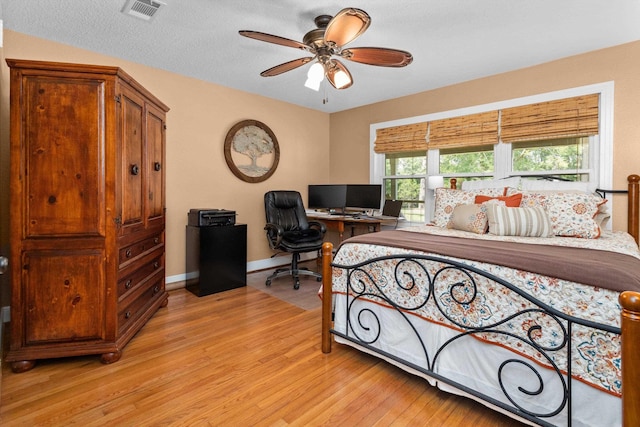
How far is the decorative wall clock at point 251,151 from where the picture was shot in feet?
13.3

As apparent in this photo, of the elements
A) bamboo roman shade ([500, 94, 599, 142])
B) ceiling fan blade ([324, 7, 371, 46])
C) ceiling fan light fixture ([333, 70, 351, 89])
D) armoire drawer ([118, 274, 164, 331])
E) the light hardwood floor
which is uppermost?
ceiling fan blade ([324, 7, 371, 46])

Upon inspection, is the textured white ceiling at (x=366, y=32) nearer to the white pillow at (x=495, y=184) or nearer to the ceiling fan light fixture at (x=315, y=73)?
the ceiling fan light fixture at (x=315, y=73)

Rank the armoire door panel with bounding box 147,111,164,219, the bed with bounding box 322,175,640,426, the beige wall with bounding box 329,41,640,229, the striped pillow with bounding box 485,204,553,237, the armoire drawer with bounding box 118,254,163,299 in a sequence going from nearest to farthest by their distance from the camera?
1. the bed with bounding box 322,175,640,426
2. the armoire drawer with bounding box 118,254,163,299
3. the striped pillow with bounding box 485,204,553,237
4. the armoire door panel with bounding box 147,111,164,219
5. the beige wall with bounding box 329,41,640,229

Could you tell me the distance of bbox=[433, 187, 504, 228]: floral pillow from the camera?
291 cm

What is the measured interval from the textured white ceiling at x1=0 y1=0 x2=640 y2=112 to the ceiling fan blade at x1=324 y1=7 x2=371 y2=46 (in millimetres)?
405

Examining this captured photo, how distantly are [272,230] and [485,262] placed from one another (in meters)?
2.48

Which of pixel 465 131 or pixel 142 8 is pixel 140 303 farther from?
pixel 465 131

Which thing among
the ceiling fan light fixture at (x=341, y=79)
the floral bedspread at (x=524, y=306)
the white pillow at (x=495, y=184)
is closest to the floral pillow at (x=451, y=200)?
the white pillow at (x=495, y=184)

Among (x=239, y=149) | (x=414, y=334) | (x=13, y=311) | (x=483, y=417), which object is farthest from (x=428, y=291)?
(x=239, y=149)

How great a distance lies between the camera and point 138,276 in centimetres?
242

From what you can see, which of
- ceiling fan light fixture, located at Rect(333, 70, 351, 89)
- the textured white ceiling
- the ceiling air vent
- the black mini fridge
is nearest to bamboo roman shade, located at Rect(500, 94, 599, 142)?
the textured white ceiling

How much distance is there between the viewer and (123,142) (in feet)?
7.03

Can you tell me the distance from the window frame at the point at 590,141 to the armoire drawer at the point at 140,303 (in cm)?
317

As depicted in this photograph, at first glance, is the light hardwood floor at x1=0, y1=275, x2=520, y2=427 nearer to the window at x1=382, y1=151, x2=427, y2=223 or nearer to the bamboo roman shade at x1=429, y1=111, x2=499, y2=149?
the window at x1=382, y1=151, x2=427, y2=223
